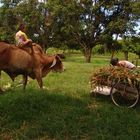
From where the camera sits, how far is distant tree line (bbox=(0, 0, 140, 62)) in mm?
51312

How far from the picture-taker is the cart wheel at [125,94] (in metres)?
11.2

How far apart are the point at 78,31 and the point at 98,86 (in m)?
40.9

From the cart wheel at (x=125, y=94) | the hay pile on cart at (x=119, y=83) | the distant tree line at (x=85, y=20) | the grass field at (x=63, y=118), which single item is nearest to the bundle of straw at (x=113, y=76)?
the hay pile on cart at (x=119, y=83)

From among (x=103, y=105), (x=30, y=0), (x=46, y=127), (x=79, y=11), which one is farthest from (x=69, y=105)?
(x=30, y=0)

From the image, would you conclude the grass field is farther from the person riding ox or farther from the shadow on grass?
the person riding ox

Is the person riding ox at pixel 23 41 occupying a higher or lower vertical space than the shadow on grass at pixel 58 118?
higher

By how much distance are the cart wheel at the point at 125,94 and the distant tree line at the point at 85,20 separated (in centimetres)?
3612

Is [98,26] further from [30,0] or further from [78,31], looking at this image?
[30,0]

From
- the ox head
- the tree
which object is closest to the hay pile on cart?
the ox head

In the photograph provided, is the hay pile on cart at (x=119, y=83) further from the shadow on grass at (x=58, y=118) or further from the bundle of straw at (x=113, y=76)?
the shadow on grass at (x=58, y=118)

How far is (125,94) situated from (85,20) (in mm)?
42075

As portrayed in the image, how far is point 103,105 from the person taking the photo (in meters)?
11.1

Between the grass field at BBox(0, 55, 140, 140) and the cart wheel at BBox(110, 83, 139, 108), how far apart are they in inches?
8.6

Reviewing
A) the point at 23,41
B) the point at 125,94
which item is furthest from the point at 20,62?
the point at 125,94
